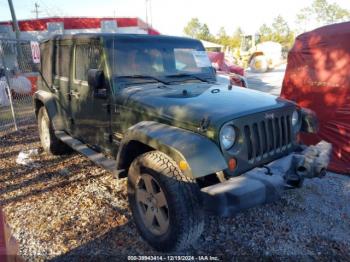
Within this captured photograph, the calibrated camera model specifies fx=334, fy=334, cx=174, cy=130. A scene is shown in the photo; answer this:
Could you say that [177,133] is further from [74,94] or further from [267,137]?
[74,94]

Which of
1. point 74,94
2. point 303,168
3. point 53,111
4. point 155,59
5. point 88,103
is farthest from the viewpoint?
point 53,111

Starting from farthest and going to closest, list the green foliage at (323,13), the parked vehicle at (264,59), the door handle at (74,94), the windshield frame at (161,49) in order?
1. the green foliage at (323,13)
2. the parked vehicle at (264,59)
3. the door handle at (74,94)
4. the windshield frame at (161,49)

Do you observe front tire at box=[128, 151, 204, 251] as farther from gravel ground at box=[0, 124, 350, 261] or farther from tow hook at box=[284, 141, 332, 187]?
tow hook at box=[284, 141, 332, 187]

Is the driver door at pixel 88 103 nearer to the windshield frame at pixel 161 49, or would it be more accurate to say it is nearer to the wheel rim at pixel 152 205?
the windshield frame at pixel 161 49

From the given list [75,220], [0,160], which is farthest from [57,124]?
[75,220]

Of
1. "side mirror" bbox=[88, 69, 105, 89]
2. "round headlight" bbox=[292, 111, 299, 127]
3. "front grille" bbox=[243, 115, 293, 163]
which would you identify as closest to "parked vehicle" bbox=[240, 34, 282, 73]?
"round headlight" bbox=[292, 111, 299, 127]

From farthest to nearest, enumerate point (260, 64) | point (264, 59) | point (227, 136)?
point (264, 59), point (260, 64), point (227, 136)

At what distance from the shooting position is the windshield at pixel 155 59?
3.85 meters

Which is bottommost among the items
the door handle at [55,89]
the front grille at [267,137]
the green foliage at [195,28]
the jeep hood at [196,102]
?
the front grille at [267,137]

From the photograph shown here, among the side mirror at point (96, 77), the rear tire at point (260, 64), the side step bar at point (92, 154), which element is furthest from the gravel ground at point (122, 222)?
the rear tire at point (260, 64)

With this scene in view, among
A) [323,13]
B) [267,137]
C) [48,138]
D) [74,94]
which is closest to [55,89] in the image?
[74,94]

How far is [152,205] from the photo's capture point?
10.4ft

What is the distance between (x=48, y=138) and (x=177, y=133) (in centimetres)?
368

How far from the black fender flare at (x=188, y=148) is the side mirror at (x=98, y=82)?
990 millimetres
